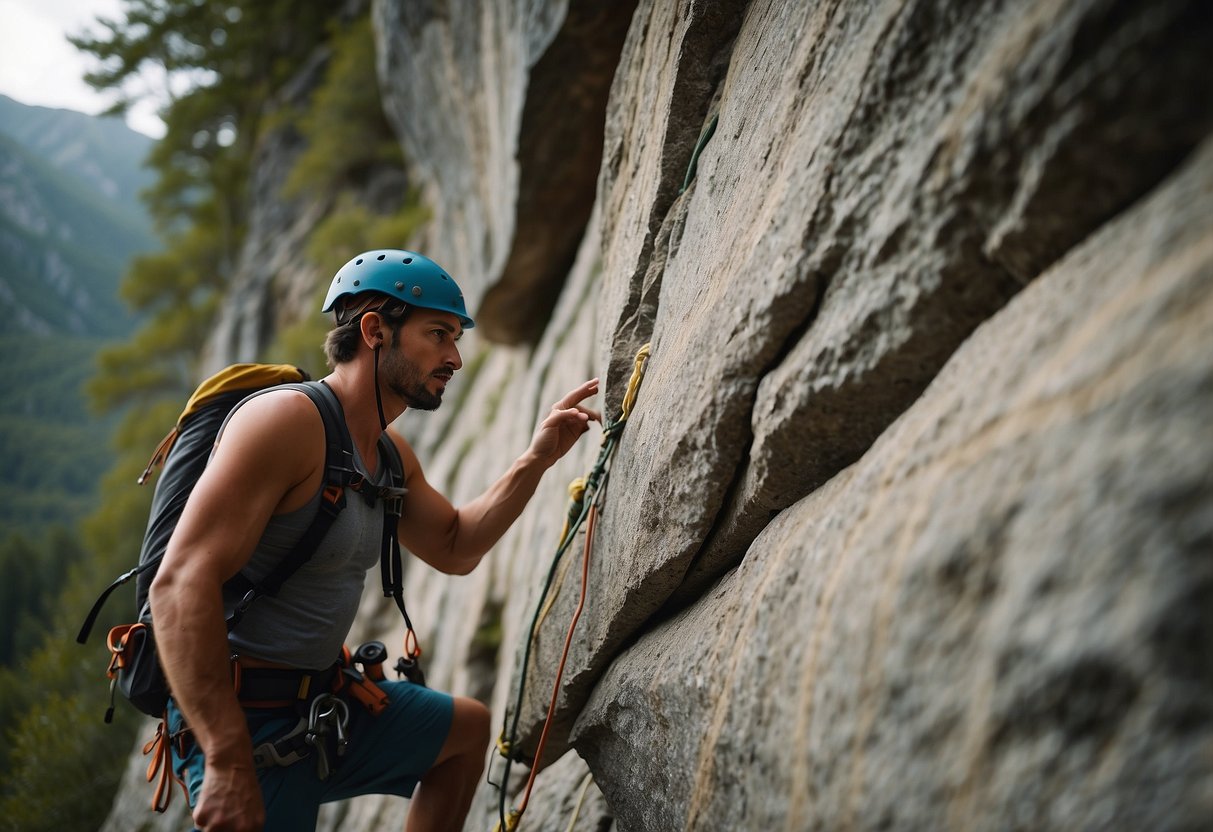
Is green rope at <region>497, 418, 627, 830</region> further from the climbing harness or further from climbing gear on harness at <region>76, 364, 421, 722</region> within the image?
climbing gear on harness at <region>76, 364, 421, 722</region>

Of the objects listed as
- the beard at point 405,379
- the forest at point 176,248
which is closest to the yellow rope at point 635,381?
the beard at point 405,379

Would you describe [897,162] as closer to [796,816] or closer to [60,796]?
[796,816]

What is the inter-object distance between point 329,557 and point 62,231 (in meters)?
139

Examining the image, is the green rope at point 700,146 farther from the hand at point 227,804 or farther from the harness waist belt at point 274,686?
the hand at point 227,804

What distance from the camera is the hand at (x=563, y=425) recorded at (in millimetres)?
3584

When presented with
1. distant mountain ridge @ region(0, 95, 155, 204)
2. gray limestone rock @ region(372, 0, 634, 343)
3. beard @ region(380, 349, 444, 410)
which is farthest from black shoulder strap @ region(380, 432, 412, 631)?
distant mountain ridge @ region(0, 95, 155, 204)

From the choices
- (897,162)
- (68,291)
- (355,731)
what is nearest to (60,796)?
(355,731)

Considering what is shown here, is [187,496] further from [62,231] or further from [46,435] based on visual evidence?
[62,231]

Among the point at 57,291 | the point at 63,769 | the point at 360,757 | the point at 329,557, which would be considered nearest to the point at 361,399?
the point at 329,557

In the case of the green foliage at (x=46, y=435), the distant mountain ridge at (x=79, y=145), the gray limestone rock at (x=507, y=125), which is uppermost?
the distant mountain ridge at (x=79, y=145)

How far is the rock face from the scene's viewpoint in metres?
1.11

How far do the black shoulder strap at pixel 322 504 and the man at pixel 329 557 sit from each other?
0.04 meters

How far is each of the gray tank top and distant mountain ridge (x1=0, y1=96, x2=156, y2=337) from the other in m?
91.2

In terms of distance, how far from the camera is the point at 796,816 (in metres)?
1.61
